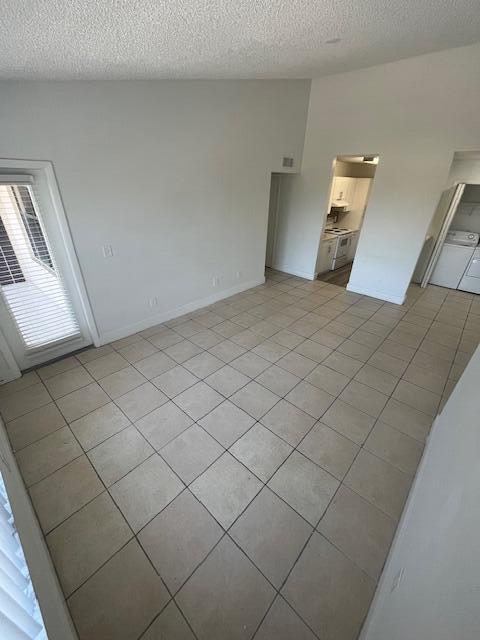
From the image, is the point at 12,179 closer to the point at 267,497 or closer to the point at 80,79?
the point at 80,79

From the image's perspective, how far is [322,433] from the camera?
2148 mm

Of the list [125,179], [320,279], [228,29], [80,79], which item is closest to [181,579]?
[228,29]

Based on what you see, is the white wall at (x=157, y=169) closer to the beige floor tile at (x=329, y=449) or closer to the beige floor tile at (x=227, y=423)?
the beige floor tile at (x=227, y=423)

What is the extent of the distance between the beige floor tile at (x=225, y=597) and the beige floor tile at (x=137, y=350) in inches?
81.2

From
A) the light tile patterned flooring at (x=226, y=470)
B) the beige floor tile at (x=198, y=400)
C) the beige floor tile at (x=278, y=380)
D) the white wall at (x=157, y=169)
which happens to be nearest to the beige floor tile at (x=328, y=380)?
the light tile patterned flooring at (x=226, y=470)

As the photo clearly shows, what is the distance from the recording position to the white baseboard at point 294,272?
5.36m

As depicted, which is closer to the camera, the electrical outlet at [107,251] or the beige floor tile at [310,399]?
the beige floor tile at [310,399]

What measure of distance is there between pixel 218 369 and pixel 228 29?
2.63m

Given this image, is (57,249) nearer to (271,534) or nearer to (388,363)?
(271,534)

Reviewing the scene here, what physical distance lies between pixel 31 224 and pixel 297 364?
301 centimetres

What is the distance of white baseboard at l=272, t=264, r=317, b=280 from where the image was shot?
5.36m

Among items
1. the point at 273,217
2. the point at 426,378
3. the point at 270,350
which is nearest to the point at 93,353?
the point at 270,350

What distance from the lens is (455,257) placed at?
4988 mm

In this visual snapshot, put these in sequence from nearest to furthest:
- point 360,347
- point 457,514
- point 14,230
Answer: point 457,514
point 14,230
point 360,347
